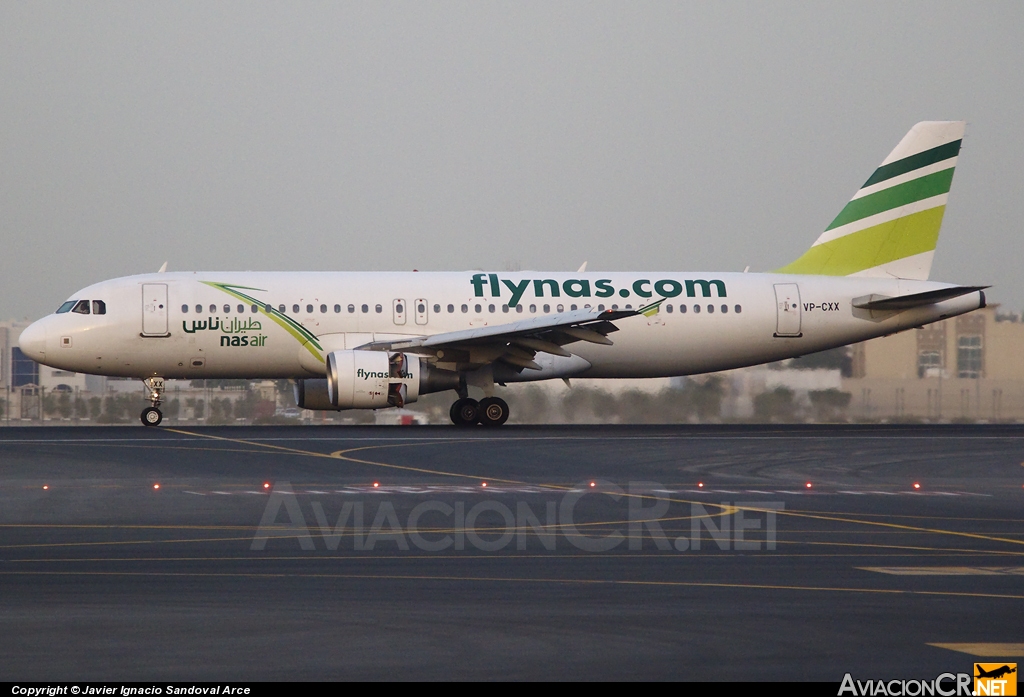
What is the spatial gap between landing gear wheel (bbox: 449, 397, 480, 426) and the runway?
9.21 m

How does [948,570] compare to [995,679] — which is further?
[948,570]

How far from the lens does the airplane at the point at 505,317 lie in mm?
31156

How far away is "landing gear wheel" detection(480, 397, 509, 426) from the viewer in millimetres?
31750

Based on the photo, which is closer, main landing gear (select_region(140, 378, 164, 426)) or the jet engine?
the jet engine

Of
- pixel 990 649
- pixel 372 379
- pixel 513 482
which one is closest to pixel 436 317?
pixel 372 379

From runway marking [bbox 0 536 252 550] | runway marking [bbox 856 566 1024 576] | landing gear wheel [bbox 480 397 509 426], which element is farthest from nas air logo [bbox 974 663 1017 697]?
landing gear wheel [bbox 480 397 509 426]

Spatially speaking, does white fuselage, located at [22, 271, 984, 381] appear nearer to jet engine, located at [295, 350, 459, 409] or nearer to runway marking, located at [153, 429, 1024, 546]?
jet engine, located at [295, 350, 459, 409]

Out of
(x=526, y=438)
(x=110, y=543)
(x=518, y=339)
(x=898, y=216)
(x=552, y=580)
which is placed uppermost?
(x=898, y=216)

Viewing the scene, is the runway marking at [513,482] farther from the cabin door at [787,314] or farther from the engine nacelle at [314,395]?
the cabin door at [787,314]

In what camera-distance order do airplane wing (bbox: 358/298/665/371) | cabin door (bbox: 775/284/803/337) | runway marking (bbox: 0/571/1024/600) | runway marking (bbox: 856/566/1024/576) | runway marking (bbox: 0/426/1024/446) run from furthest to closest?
cabin door (bbox: 775/284/803/337) → airplane wing (bbox: 358/298/665/371) → runway marking (bbox: 0/426/1024/446) → runway marking (bbox: 856/566/1024/576) → runway marking (bbox: 0/571/1024/600)

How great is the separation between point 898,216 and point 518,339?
12031 millimetres

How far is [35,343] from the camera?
31.5 meters

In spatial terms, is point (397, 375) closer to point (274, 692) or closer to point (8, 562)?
point (8, 562)

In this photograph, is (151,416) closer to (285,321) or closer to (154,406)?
(154,406)
